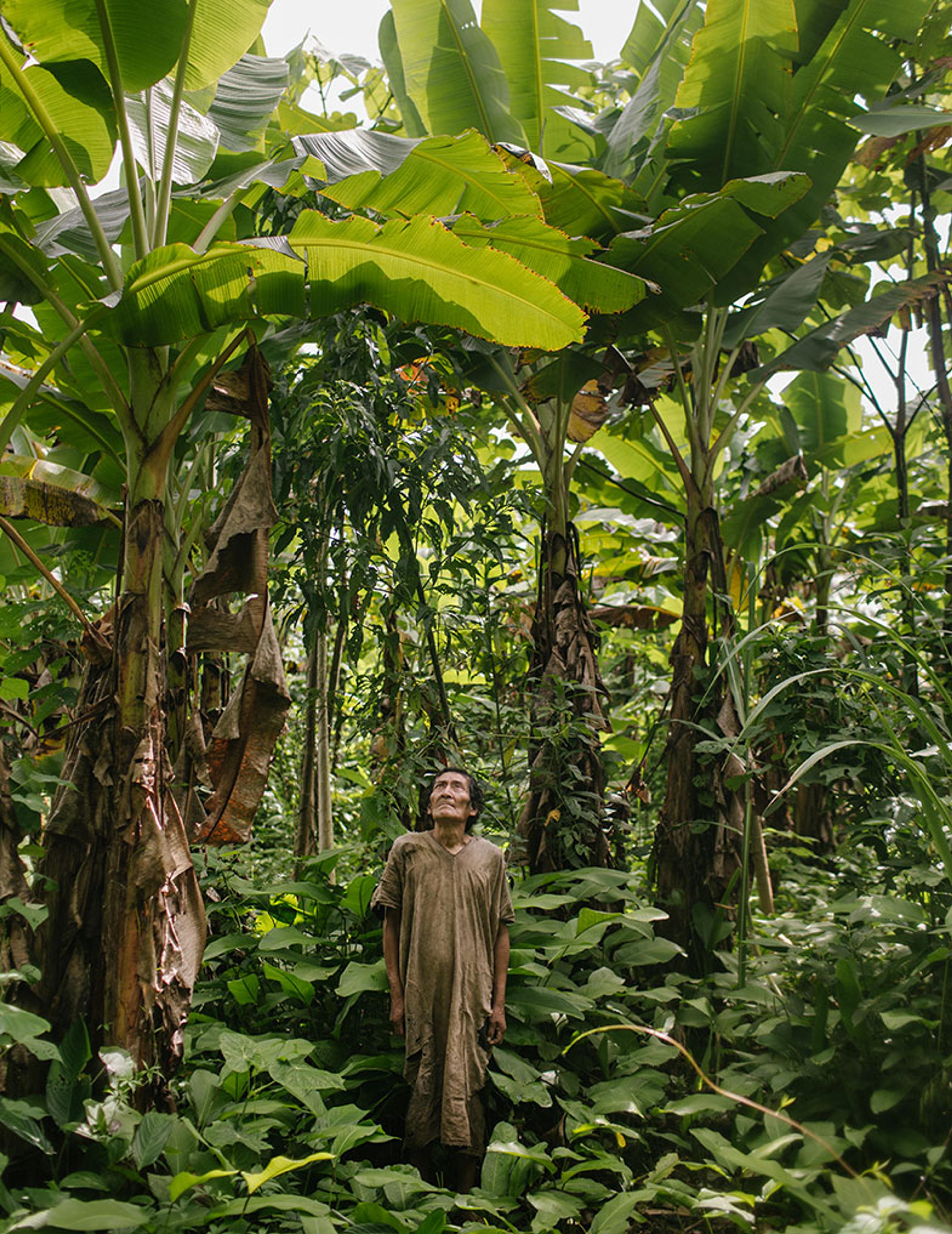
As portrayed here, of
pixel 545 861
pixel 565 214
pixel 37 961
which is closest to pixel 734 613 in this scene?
pixel 545 861

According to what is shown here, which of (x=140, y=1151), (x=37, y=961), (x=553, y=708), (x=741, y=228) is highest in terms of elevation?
(x=741, y=228)

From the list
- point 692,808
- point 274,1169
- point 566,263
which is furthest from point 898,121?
point 274,1169

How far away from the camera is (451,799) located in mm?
3064

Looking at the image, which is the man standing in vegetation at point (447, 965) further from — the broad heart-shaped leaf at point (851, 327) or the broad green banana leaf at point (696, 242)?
the broad heart-shaped leaf at point (851, 327)

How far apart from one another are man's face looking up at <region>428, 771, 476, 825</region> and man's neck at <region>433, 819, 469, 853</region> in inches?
0.5

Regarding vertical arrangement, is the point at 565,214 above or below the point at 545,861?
above

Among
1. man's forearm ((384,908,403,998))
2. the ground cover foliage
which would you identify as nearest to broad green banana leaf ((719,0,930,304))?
the ground cover foliage

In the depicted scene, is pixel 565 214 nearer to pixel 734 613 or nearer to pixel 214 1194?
pixel 734 613

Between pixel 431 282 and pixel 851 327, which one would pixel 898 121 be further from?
pixel 431 282

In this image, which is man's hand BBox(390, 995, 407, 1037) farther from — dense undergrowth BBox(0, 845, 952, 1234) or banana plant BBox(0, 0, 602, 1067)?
banana plant BBox(0, 0, 602, 1067)

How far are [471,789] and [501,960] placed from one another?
1.88 feet

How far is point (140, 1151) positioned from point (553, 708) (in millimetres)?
2087

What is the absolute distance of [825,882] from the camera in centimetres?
526

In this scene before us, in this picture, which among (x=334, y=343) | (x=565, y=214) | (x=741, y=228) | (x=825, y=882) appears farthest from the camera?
(x=825, y=882)
